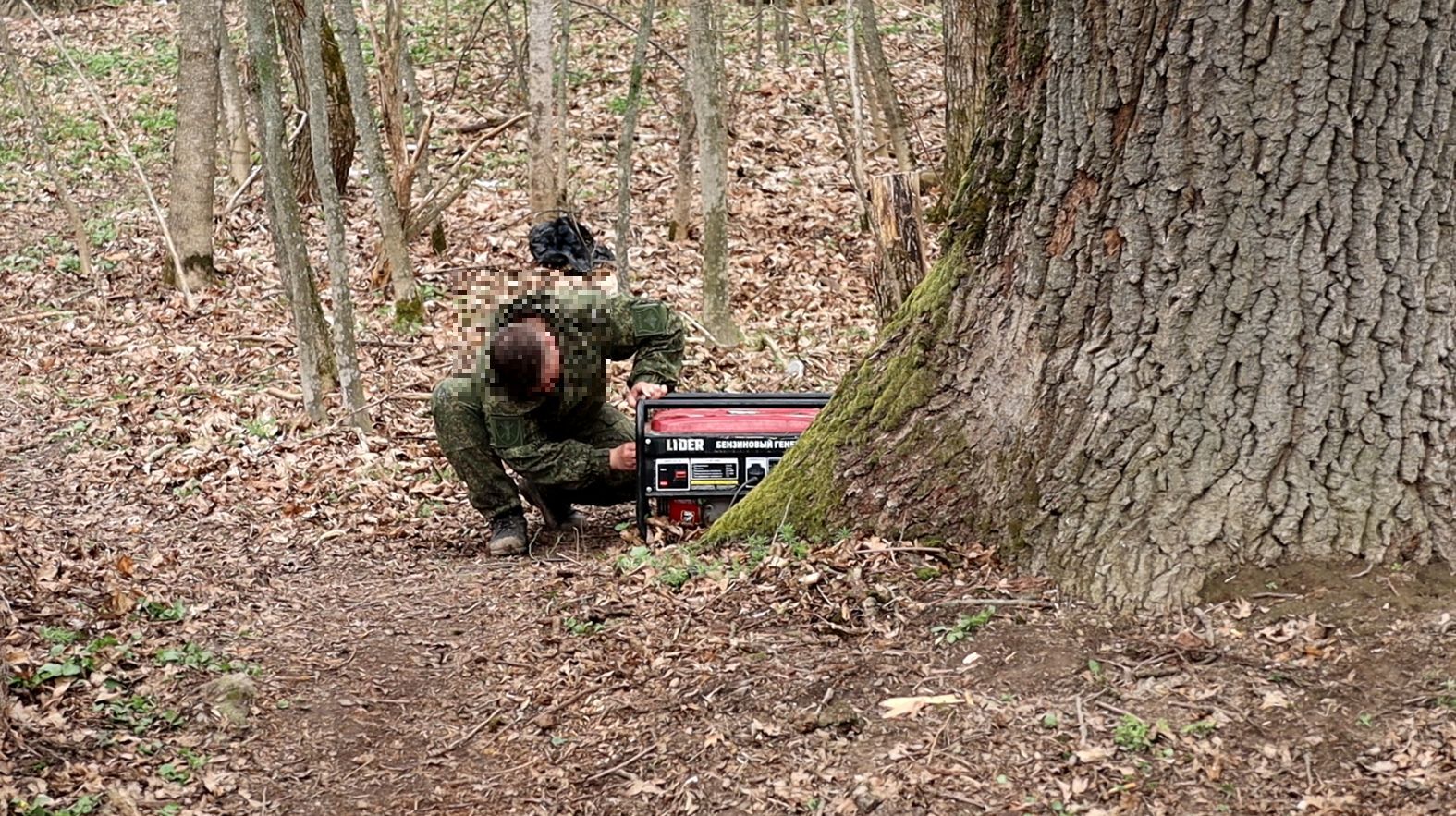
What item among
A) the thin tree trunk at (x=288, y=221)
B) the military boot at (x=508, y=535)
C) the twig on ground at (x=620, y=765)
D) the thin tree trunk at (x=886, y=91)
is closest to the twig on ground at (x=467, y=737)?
the twig on ground at (x=620, y=765)

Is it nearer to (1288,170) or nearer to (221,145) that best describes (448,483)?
(1288,170)

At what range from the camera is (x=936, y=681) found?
3627 millimetres

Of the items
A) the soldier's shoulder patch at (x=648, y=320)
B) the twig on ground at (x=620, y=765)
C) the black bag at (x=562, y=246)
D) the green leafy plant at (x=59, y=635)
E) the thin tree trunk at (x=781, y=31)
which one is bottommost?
the twig on ground at (x=620, y=765)

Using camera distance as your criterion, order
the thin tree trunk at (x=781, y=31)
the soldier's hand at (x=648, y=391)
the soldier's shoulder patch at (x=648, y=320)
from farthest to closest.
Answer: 1. the thin tree trunk at (x=781, y=31)
2. the soldier's shoulder patch at (x=648, y=320)
3. the soldier's hand at (x=648, y=391)

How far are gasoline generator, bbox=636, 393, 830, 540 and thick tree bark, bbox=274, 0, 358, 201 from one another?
306 inches

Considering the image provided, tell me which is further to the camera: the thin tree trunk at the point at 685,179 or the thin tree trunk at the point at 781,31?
the thin tree trunk at the point at 781,31

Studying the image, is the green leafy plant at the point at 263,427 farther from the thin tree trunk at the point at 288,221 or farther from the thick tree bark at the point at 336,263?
the thick tree bark at the point at 336,263

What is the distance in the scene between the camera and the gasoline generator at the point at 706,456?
5.49 meters

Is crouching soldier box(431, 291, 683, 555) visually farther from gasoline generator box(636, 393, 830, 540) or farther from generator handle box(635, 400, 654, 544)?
gasoline generator box(636, 393, 830, 540)

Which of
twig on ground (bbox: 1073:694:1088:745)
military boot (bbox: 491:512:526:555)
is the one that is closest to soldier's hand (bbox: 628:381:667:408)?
military boot (bbox: 491:512:526:555)

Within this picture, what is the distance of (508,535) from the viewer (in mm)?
6125

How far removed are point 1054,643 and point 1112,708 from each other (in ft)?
1.00

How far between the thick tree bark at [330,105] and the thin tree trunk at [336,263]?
4589 millimetres

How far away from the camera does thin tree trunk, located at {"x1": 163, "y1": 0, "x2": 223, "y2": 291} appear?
10453mm
